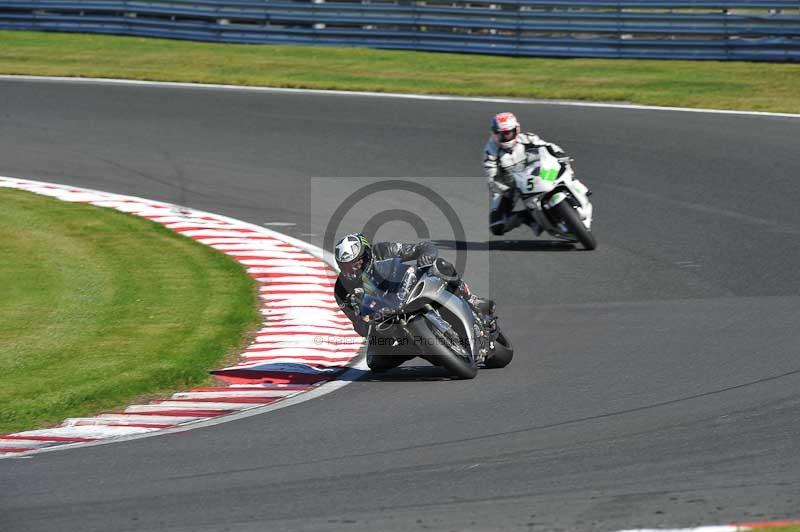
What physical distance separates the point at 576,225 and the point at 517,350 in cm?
413

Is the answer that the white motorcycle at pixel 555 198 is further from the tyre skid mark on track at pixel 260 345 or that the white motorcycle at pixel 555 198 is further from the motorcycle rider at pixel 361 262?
the motorcycle rider at pixel 361 262

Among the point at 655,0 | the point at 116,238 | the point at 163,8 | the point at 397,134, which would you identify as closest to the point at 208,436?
the point at 116,238

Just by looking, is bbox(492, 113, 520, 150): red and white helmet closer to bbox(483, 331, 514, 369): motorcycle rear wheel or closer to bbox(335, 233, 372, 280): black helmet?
bbox(483, 331, 514, 369): motorcycle rear wheel

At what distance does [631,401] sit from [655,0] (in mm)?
18035

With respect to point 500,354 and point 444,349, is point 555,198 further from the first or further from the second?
point 444,349

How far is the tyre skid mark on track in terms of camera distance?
364 inches

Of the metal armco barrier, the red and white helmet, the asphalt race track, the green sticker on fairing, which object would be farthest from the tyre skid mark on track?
the metal armco barrier

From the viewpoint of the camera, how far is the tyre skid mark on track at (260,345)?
Answer: 30.3ft

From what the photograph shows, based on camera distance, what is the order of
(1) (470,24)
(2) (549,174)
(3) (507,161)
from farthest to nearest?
1. (1) (470,24)
2. (3) (507,161)
3. (2) (549,174)

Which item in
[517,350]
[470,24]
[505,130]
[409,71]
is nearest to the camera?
[517,350]

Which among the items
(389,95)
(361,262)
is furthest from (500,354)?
(389,95)

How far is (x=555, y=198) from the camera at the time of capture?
48.6 ft

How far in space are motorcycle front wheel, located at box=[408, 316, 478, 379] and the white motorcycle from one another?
5.09m

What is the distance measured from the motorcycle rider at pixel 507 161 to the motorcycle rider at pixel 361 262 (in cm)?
521
